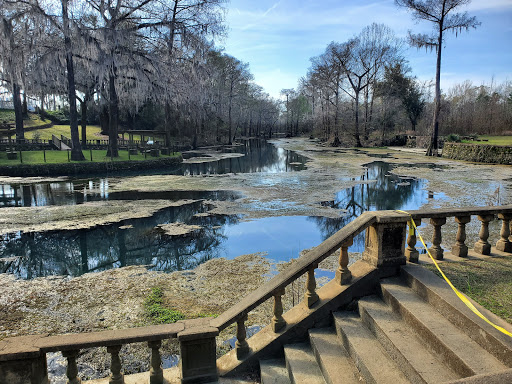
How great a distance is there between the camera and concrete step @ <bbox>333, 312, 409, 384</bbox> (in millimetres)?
2847

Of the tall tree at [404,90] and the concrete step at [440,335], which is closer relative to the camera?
the concrete step at [440,335]

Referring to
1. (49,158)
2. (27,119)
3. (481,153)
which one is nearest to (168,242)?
(49,158)

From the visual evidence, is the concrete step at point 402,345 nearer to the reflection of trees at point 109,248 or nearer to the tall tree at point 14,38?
the reflection of trees at point 109,248

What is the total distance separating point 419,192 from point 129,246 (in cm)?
1226

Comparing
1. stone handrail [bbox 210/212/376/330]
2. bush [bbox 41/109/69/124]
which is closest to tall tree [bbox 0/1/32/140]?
stone handrail [bbox 210/212/376/330]

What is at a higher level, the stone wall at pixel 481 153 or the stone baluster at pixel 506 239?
the stone wall at pixel 481 153

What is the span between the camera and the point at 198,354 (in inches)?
136

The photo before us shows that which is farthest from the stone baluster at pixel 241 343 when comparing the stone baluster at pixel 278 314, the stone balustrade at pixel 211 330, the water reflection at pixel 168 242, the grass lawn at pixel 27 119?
the grass lawn at pixel 27 119

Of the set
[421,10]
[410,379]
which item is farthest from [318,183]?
[421,10]

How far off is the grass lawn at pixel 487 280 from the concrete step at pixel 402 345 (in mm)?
784

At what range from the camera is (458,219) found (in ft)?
15.9

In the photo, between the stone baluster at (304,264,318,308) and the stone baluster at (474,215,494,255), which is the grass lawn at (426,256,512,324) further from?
the stone baluster at (304,264,318,308)

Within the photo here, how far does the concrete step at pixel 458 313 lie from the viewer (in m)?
2.60

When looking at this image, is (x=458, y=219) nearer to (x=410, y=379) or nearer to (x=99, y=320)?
(x=410, y=379)
